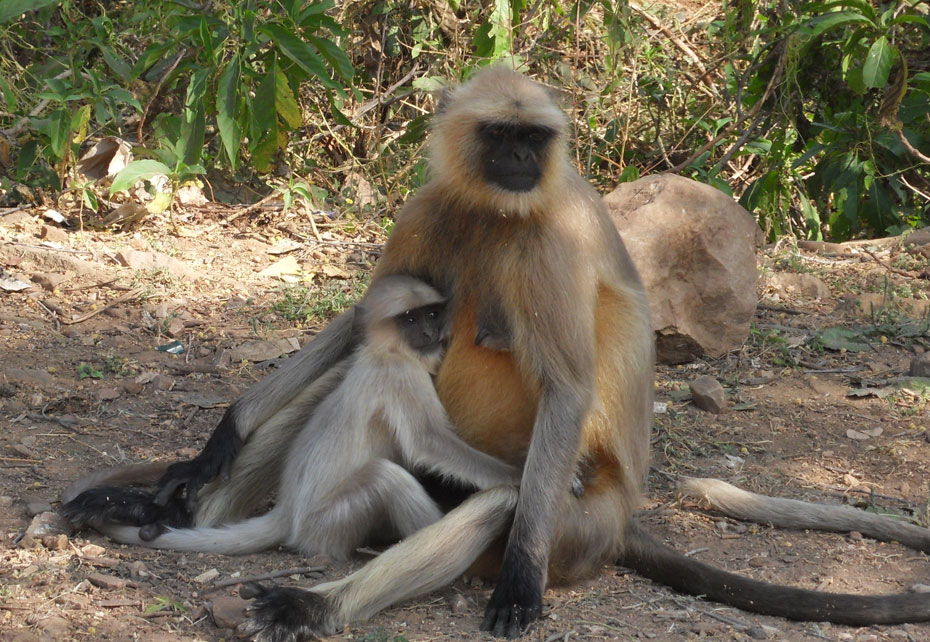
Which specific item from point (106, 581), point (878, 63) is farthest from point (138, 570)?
point (878, 63)

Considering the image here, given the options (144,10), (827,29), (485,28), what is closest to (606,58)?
(485,28)

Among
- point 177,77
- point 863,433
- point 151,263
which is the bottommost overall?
point 863,433

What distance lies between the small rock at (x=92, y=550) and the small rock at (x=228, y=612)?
0.50 m

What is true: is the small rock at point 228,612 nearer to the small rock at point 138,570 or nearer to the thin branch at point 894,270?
the small rock at point 138,570

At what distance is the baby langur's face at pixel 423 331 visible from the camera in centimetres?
312

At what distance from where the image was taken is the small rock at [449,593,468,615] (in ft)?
9.30

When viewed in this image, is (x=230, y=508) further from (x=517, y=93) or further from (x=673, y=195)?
(x=673, y=195)

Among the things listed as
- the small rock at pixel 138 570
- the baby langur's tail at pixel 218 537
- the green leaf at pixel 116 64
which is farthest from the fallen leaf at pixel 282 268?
the small rock at pixel 138 570

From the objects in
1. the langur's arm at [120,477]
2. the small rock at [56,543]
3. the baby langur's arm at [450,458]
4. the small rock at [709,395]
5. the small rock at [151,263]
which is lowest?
the small rock at [56,543]

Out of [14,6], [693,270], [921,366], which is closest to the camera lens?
[921,366]

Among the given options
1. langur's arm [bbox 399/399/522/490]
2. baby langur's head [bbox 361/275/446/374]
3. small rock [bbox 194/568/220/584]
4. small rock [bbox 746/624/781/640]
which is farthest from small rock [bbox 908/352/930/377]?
small rock [bbox 194/568/220/584]

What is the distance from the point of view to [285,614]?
8.38 feet

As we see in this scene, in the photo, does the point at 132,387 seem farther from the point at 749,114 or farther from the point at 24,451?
the point at 749,114

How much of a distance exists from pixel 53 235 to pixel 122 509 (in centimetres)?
263
